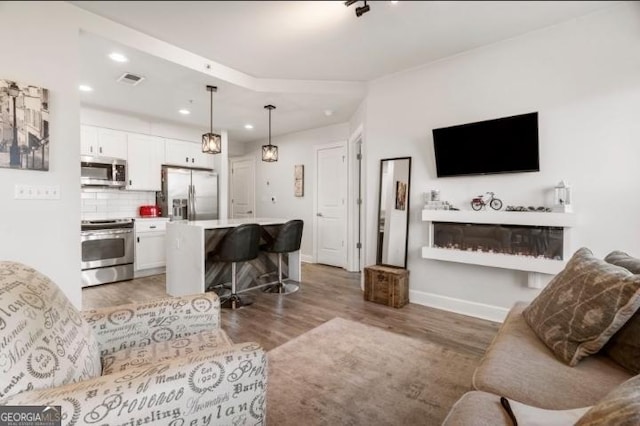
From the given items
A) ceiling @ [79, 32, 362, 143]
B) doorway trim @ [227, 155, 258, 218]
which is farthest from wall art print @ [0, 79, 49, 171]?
doorway trim @ [227, 155, 258, 218]

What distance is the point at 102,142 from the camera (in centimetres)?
420

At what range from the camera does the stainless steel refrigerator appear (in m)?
4.83

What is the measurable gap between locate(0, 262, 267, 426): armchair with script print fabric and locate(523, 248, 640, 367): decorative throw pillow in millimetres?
1169

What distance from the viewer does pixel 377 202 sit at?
355 cm

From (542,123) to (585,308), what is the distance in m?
1.90

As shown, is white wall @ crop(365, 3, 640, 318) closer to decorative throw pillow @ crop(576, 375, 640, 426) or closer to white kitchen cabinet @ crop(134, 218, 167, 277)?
decorative throw pillow @ crop(576, 375, 640, 426)

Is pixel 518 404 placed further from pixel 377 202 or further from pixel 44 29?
pixel 377 202

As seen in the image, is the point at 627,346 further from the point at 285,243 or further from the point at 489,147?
the point at 285,243

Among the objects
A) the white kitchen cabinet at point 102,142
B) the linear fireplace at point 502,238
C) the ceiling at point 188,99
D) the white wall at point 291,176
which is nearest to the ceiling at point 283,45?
the ceiling at point 188,99

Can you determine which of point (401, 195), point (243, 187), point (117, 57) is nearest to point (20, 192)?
point (117, 57)

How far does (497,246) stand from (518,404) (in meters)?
2.10

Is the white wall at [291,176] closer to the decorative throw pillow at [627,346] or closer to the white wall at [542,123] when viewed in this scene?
the white wall at [542,123]

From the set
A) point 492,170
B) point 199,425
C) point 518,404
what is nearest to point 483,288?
point 492,170

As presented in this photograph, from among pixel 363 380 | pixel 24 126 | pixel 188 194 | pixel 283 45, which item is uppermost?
pixel 283 45
